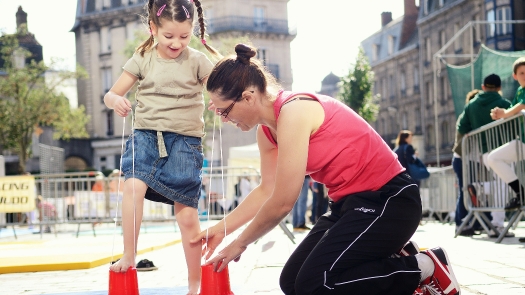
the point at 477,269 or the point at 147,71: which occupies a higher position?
the point at 147,71

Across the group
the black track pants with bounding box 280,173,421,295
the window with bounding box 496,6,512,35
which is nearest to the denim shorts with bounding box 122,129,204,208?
the black track pants with bounding box 280,173,421,295

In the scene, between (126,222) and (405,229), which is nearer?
(405,229)

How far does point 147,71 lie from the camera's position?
4.83 meters

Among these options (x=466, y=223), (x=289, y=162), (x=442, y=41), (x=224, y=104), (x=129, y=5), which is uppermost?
(x=129, y=5)

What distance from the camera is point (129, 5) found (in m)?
60.0

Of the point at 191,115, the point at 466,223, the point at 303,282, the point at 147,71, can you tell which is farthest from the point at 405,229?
the point at 466,223

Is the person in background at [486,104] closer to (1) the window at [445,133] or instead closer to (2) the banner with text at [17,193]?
(2) the banner with text at [17,193]

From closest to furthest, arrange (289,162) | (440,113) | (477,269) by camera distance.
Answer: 1. (289,162)
2. (477,269)
3. (440,113)

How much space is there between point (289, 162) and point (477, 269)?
8.30ft

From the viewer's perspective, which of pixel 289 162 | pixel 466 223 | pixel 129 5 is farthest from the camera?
pixel 129 5

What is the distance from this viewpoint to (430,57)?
57.9m

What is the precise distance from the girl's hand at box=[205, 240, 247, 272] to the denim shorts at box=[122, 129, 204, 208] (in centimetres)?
94

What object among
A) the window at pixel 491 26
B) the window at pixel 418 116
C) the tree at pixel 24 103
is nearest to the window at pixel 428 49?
the window at pixel 418 116

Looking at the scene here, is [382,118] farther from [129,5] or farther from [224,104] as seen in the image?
[224,104]
